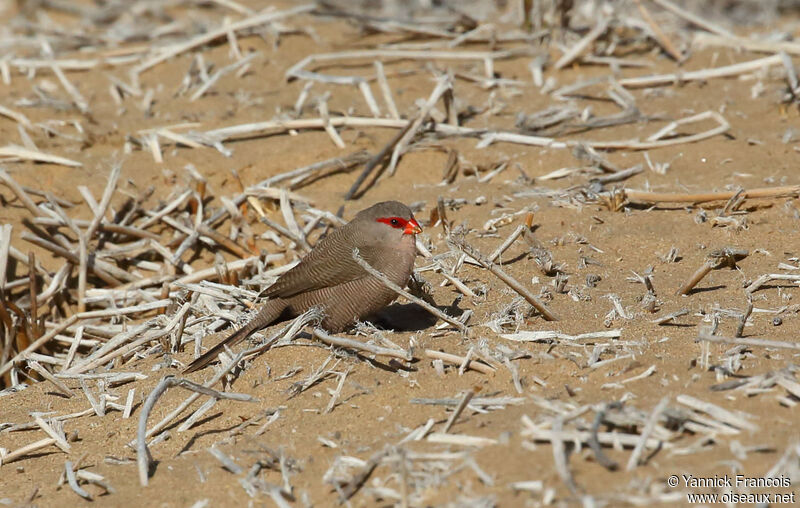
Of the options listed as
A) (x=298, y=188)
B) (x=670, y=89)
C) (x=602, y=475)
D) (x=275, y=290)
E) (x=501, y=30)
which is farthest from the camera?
(x=501, y=30)

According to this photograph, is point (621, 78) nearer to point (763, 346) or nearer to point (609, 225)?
point (609, 225)

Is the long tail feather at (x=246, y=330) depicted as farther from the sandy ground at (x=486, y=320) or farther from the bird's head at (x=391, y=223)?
the bird's head at (x=391, y=223)

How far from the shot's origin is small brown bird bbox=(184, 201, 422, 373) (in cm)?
468

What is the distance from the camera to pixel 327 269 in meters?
4.87

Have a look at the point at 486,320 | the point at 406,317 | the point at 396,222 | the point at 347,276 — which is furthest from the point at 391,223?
the point at 486,320

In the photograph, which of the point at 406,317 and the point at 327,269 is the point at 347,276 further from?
the point at 406,317

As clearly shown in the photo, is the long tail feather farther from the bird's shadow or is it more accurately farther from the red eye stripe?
the red eye stripe

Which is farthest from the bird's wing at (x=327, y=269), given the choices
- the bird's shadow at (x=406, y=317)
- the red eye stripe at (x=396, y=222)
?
the bird's shadow at (x=406, y=317)

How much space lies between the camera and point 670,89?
23.8 ft

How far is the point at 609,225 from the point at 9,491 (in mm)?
3575

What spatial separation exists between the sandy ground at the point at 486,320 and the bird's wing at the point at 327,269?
39 cm

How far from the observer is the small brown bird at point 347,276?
15.4 feet

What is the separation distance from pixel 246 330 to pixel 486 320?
1260 millimetres

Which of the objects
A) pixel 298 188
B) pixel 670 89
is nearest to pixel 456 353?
pixel 298 188
